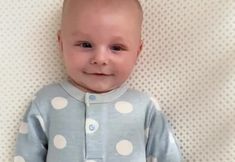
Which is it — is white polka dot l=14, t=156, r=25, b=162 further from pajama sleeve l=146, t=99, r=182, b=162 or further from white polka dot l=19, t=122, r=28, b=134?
pajama sleeve l=146, t=99, r=182, b=162

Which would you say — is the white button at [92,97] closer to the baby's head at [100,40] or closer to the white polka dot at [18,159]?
the baby's head at [100,40]

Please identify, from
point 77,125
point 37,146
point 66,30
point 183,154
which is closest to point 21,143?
point 37,146

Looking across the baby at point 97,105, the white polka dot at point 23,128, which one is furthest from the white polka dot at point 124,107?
the white polka dot at point 23,128

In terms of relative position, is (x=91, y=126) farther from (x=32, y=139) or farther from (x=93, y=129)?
(x=32, y=139)

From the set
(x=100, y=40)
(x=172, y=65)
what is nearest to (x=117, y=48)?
(x=100, y=40)

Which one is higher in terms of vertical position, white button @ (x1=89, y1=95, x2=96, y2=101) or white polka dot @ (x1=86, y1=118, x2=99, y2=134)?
white button @ (x1=89, y1=95, x2=96, y2=101)

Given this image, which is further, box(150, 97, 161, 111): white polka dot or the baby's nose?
box(150, 97, 161, 111): white polka dot

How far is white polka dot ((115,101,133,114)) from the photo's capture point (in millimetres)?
1252

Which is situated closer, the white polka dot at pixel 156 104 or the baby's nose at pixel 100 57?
the baby's nose at pixel 100 57

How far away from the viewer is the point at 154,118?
50.4 inches

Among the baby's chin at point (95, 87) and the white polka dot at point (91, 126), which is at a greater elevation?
the baby's chin at point (95, 87)

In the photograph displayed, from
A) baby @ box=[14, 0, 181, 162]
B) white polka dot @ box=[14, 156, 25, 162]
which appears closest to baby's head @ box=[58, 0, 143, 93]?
baby @ box=[14, 0, 181, 162]

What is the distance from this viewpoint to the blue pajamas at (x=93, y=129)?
1.22 meters

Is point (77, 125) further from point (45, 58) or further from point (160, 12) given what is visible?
point (160, 12)
